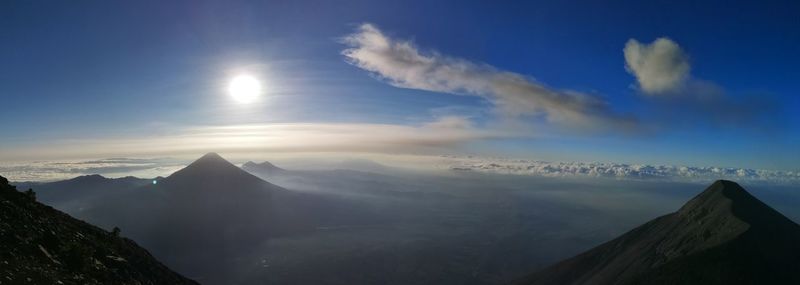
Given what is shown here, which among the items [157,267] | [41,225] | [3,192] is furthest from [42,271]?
[157,267]

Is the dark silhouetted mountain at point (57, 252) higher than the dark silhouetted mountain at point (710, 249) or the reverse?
higher

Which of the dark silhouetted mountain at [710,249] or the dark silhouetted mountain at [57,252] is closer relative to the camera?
the dark silhouetted mountain at [57,252]

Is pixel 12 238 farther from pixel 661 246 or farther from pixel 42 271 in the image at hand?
pixel 661 246

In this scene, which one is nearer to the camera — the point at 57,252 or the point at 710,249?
the point at 57,252

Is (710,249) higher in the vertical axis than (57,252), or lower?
lower
